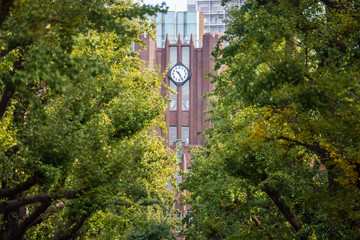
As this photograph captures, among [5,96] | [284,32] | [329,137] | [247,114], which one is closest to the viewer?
[5,96]

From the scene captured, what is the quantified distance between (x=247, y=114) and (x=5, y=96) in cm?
1197

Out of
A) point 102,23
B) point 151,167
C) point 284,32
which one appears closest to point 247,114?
point 151,167

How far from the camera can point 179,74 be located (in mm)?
62875

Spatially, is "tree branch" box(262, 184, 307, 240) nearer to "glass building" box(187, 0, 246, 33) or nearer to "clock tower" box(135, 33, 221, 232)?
"clock tower" box(135, 33, 221, 232)

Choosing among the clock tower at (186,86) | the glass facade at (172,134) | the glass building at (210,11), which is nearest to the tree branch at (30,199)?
the clock tower at (186,86)

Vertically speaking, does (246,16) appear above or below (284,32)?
above

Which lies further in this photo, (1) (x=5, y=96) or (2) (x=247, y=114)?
(2) (x=247, y=114)

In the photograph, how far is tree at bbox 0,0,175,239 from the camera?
332 inches

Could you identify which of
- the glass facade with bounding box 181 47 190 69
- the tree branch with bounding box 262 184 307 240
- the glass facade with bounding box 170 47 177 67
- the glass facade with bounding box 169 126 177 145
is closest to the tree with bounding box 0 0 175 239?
the tree branch with bounding box 262 184 307 240

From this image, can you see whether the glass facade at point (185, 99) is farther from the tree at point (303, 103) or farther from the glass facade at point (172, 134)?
the tree at point (303, 103)

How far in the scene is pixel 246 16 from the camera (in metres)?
16.3

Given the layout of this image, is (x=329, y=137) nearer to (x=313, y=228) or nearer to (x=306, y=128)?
(x=306, y=128)

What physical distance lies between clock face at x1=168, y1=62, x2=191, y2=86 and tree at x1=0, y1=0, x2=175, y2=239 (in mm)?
42227

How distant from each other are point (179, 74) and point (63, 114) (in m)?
50.7
